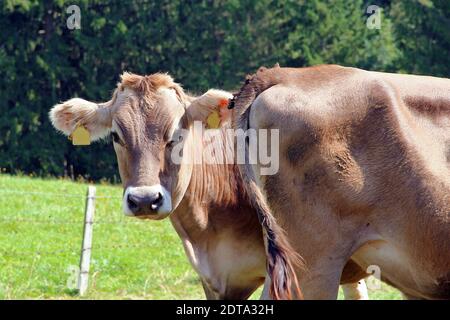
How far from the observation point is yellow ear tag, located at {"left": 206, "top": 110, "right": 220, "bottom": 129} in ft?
20.9

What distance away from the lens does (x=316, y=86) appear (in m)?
5.06

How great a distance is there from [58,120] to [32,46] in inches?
1055

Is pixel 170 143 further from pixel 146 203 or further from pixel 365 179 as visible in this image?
pixel 365 179

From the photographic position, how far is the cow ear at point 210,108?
20.6 feet

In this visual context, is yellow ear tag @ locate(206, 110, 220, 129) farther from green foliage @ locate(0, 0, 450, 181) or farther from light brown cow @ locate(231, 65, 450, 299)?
green foliage @ locate(0, 0, 450, 181)

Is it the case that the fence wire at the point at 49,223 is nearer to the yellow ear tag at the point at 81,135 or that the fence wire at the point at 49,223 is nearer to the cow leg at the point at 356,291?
the yellow ear tag at the point at 81,135

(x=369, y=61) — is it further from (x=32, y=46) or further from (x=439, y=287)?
(x=439, y=287)

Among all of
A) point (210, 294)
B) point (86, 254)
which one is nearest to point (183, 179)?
point (210, 294)

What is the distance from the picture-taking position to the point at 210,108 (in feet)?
20.7

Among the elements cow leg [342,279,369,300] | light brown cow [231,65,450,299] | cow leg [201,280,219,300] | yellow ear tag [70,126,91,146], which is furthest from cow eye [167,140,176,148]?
cow leg [342,279,369,300]

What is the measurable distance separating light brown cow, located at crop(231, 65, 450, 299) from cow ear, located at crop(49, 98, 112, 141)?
1.78 meters

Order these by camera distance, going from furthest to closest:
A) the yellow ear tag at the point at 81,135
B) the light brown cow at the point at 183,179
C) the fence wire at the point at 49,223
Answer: the fence wire at the point at 49,223 → the yellow ear tag at the point at 81,135 → the light brown cow at the point at 183,179

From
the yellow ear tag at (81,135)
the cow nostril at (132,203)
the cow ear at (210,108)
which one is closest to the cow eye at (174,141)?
the cow ear at (210,108)

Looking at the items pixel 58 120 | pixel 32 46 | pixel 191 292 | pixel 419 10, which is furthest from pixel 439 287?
pixel 32 46
